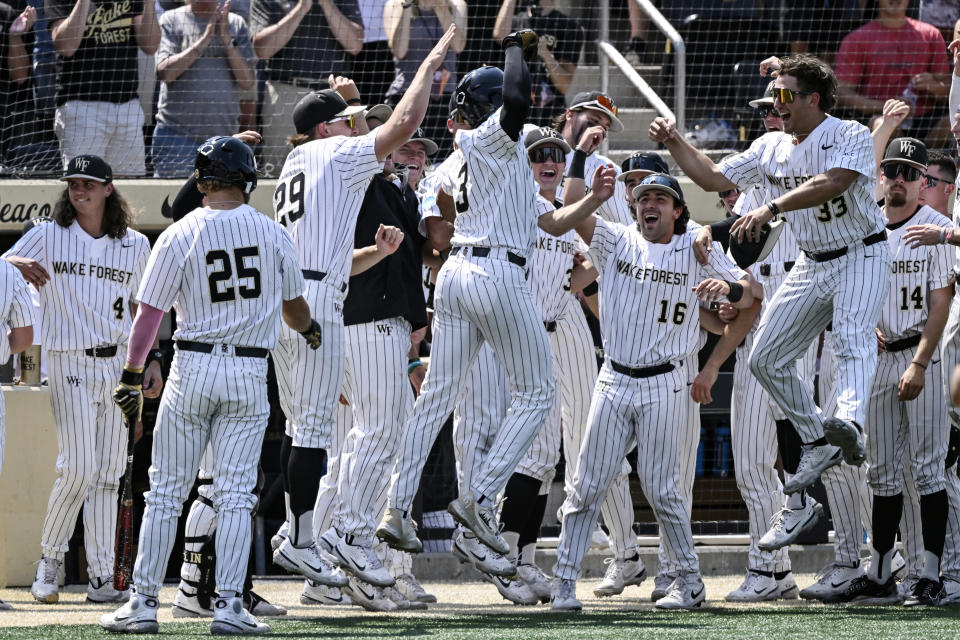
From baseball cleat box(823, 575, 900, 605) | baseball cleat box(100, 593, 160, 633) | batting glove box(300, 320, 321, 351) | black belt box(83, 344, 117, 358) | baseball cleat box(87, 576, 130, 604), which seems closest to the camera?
baseball cleat box(100, 593, 160, 633)

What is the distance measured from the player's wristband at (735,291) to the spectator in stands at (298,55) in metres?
4.51

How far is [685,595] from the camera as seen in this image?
6.85m

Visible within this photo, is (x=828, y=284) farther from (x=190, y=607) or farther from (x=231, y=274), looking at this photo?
(x=190, y=607)

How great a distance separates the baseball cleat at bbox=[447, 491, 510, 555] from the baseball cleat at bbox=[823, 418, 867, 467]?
4.85ft

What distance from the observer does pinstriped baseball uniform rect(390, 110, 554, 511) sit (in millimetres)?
6113

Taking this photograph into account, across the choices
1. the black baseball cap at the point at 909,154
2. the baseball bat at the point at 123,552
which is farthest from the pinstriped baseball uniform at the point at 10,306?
the black baseball cap at the point at 909,154

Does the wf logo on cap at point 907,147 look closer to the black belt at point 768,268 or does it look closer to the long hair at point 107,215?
the black belt at point 768,268

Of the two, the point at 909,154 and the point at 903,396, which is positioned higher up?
the point at 909,154

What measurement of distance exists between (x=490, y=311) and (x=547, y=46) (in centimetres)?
524

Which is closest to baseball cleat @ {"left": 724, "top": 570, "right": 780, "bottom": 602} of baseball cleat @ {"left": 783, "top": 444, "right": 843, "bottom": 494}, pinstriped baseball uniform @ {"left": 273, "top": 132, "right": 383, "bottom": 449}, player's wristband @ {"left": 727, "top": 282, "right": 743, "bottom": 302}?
baseball cleat @ {"left": 783, "top": 444, "right": 843, "bottom": 494}

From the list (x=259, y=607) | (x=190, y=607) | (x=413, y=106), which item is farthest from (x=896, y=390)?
(x=190, y=607)

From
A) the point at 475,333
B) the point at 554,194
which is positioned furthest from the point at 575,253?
the point at 475,333

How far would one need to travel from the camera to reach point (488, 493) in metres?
6.17

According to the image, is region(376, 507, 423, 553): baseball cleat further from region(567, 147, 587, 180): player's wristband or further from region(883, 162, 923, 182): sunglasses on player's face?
region(883, 162, 923, 182): sunglasses on player's face
